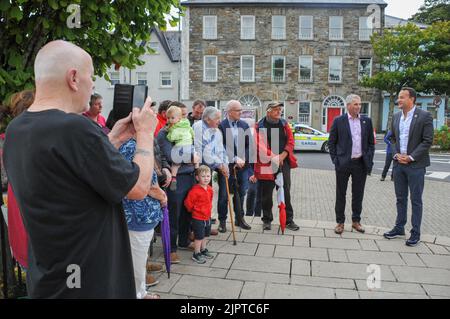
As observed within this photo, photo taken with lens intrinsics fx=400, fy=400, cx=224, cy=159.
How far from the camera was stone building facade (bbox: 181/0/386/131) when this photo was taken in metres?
35.0

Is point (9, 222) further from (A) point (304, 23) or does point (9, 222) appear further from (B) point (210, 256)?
(A) point (304, 23)

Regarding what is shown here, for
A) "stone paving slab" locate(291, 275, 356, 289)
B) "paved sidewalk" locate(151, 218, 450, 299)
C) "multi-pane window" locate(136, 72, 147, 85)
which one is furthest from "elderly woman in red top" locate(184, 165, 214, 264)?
"multi-pane window" locate(136, 72, 147, 85)

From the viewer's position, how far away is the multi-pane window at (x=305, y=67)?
35219 mm

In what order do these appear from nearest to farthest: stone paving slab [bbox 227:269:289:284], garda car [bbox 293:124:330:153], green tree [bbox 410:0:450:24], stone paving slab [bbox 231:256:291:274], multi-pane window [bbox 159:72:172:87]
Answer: stone paving slab [bbox 227:269:289:284], stone paving slab [bbox 231:256:291:274], garda car [bbox 293:124:330:153], multi-pane window [bbox 159:72:172:87], green tree [bbox 410:0:450:24]

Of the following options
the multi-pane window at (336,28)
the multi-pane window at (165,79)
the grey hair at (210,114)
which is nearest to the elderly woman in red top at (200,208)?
the grey hair at (210,114)

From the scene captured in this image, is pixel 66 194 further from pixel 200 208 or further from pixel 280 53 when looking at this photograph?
pixel 280 53

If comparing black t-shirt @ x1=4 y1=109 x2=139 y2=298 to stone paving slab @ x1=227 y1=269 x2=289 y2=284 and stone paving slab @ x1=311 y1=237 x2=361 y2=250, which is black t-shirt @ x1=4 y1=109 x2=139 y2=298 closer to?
stone paving slab @ x1=227 y1=269 x2=289 y2=284

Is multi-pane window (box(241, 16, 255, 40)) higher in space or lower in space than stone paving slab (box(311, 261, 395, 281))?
higher

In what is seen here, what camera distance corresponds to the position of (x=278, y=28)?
116ft

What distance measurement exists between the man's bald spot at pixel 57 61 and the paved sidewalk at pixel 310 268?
2720 mm

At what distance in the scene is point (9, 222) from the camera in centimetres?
306

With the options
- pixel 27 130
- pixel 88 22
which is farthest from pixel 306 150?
pixel 27 130

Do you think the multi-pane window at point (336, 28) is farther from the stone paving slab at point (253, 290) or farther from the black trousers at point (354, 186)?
the stone paving slab at point (253, 290)

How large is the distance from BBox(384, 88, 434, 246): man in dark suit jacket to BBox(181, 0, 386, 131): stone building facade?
29.4 metres
